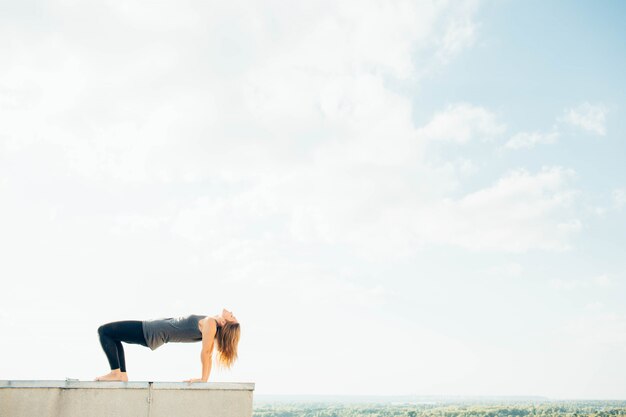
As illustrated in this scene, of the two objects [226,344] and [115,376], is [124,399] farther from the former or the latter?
[226,344]

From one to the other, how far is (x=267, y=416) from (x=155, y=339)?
569 feet

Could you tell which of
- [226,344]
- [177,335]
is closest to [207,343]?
[226,344]

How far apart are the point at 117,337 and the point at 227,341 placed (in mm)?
1096

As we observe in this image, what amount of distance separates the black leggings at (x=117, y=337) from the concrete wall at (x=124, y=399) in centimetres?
51

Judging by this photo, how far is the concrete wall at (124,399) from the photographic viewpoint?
165 inches

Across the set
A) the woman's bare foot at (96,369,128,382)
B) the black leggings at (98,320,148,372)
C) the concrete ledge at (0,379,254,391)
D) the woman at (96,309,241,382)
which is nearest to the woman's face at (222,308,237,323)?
the woman at (96,309,241,382)

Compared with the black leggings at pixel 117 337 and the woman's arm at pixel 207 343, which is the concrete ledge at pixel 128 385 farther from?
the black leggings at pixel 117 337

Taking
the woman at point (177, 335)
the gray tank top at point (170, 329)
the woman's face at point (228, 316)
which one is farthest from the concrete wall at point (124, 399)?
the woman's face at point (228, 316)

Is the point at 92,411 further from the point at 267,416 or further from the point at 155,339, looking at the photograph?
the point at 267,416

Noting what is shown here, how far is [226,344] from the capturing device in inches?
201

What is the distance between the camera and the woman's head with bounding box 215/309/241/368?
5.11m

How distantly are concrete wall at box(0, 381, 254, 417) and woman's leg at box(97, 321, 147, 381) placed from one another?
450 mm

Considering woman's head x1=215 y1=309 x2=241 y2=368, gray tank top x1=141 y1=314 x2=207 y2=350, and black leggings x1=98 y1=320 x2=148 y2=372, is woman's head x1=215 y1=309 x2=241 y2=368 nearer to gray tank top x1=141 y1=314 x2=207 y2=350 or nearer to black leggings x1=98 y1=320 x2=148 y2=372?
gray tank top x1=141 y1=314 x2=207 y2=350

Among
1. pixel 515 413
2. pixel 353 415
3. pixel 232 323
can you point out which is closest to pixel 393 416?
pixel 353 415
